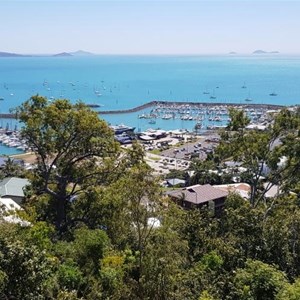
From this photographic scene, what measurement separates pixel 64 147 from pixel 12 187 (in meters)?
10.2

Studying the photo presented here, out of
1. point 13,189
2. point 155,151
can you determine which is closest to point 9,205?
point 13,189

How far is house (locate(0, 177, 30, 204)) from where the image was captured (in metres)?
20.5

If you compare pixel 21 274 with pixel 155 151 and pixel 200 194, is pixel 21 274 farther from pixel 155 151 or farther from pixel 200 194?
pixel 155 151

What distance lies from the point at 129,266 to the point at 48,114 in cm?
592

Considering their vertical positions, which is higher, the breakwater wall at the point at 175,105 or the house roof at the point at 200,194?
the house roof at the point at 200,194

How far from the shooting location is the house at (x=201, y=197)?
21.0 metres

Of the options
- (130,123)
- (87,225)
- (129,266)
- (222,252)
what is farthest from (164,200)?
(130,123)

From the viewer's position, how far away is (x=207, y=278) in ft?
27.2

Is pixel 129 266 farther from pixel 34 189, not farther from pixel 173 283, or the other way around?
pixel 34 189

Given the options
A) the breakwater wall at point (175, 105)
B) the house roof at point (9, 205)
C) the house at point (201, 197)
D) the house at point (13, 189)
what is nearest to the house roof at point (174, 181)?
the house at point (201, 197)

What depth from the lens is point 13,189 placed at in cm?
2147

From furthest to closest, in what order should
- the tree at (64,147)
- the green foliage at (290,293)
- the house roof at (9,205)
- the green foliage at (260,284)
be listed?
the house roof at (9,205)
the tree at (64,147)
the green foliage at (260,284)
the green foliage at (290,293)

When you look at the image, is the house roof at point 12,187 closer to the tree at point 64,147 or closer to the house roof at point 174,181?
the tree at point 64,147

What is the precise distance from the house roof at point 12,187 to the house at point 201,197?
294 inches
